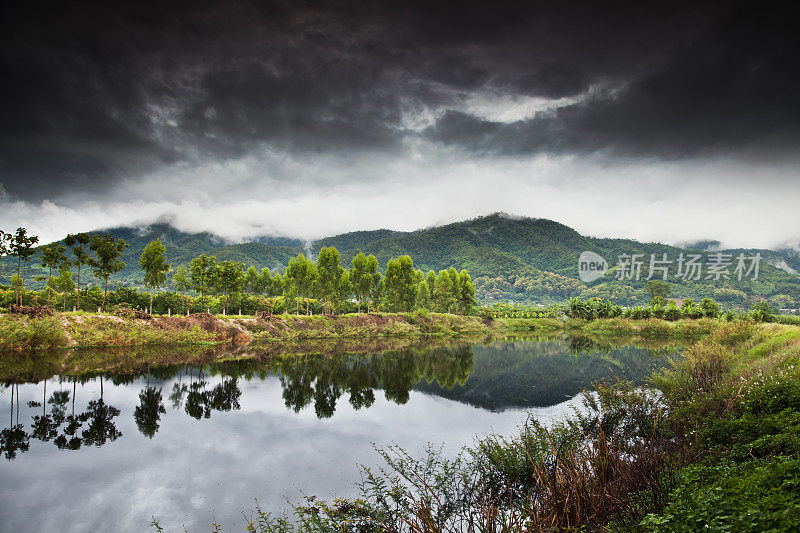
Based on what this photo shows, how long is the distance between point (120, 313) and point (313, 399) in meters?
27.9

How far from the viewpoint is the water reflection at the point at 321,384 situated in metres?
13.4

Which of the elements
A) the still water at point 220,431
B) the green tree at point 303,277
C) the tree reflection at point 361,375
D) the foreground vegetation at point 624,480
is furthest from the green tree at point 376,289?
→ the foreground vegetation at point 624,480

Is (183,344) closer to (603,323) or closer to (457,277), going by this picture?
(457,277)

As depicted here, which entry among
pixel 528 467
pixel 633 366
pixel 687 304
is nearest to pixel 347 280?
pixel 633 366

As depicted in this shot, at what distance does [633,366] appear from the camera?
28.5 meters

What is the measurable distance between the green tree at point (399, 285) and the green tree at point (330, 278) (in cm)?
899

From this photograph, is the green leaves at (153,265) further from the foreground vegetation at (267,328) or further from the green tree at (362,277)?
the green tree at (362,277)

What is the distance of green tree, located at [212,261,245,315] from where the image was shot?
46281mm

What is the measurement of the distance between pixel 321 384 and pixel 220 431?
26.4 ft

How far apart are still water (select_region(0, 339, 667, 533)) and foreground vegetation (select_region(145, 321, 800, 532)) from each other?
4.13 ft

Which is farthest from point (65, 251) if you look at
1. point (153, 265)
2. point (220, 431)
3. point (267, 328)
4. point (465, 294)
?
point (465, 294)

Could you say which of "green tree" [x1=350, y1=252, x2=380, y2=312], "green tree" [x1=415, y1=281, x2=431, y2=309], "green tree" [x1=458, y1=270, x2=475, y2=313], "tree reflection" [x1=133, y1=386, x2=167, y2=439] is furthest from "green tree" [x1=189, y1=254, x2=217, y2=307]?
"green tree" [x1=458, y1=270, x2=475, y2=313]

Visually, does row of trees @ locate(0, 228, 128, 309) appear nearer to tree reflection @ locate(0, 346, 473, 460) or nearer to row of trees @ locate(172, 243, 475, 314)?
row of trees @ locate(172, 243, 475, 314)

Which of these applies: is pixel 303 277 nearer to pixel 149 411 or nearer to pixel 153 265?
pixel 153 265
